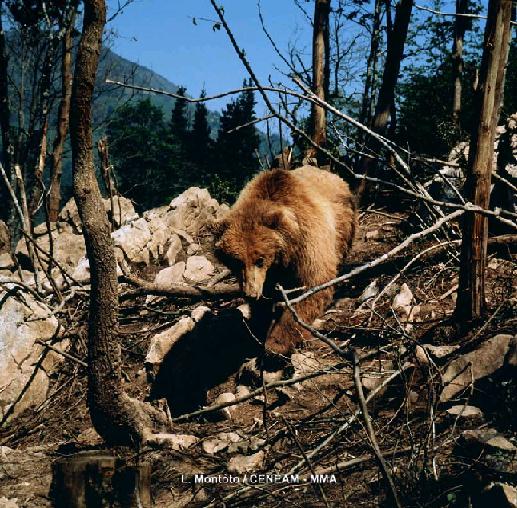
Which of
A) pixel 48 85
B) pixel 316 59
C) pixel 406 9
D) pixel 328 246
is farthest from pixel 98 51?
pixel 48 85

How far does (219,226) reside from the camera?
4.93m

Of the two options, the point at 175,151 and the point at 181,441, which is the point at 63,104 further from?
the point at 175,151

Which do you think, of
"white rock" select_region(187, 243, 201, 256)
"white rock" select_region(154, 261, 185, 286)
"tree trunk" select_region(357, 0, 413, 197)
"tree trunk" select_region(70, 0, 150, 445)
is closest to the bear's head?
"tree trunk" select_region(70, 0, 150, 445)

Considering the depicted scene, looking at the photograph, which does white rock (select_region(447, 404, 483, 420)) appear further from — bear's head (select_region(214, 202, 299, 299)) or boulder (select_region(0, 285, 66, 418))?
boulder (select_region(0, 285, 66, 418))

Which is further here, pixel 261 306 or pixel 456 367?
pixel 261 306

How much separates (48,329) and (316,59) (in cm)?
688

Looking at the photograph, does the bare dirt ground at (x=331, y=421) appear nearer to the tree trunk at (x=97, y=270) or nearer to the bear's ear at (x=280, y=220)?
the tree trunk at (x=97, y=270)

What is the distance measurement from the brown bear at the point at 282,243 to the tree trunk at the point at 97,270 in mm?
1391

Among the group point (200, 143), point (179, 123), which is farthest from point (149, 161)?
point (179, 123)

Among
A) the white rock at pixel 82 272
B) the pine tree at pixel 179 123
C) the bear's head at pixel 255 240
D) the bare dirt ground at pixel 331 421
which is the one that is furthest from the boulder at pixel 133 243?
the pine tree at pixel 179 123

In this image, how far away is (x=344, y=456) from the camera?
125 inches

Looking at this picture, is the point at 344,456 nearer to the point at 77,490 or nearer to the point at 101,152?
the point at 77,490

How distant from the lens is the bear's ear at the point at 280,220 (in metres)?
4.78

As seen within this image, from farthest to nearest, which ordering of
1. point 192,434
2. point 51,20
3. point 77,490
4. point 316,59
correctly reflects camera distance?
point 51,20 < point 316,59 < point 192,434 < point 77,490
